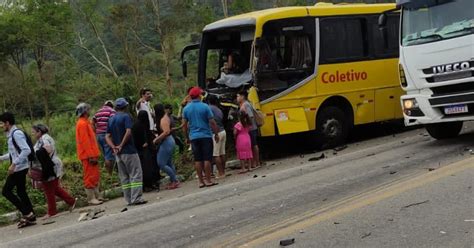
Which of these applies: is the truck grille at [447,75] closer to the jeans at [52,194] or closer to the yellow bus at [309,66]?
the yellow bus at [309,66]

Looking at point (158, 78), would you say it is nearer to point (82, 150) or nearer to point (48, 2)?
point (48, 2)

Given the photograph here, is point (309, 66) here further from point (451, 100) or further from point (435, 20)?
point (451, 100)

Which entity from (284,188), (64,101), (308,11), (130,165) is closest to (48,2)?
(64,101)

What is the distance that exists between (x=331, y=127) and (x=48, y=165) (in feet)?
19.7

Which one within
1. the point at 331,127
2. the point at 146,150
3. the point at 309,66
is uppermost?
the point at 309,66

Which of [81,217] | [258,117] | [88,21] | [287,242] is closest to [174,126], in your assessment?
[258,117]

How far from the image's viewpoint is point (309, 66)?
39.6 ft

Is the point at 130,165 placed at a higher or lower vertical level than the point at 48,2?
lower

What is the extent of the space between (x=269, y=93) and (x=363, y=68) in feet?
8.04

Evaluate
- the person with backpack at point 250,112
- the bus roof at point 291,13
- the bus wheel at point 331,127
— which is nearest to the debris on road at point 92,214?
the person with backpack at point 250,112

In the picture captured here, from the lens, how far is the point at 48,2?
26.5 m

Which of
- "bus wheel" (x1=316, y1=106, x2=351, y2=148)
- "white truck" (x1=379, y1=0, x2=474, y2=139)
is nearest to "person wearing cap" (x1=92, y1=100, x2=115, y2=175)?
"bus wheel" (x1=316, y1=106, x2=351, y2=148)

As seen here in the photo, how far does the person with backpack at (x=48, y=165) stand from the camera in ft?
29.6

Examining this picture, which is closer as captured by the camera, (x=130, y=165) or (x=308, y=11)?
(x=130, y=165)
